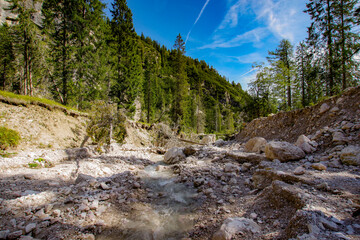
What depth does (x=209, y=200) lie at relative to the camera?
14.0ft

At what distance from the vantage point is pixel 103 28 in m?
19.0

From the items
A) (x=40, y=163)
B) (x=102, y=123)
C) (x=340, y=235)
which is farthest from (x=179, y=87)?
(x=340, y=235)

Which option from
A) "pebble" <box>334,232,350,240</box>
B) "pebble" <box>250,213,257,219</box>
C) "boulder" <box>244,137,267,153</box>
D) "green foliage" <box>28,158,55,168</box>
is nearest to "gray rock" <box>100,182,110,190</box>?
"green foliage" <box>28,158,55,168</box>

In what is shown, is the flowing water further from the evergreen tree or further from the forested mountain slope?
the evergreen tree

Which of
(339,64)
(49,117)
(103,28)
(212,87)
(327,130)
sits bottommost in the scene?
(327,130)

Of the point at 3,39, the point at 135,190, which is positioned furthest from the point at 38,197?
the point at 3,39

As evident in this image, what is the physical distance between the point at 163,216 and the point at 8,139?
32.2 ft

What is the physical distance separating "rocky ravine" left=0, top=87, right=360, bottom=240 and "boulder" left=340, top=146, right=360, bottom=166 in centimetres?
2

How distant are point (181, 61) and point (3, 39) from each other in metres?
31.8

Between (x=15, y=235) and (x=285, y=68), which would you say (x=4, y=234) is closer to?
(x=15, y=235)

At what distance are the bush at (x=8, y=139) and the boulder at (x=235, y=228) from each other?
36.0 ft

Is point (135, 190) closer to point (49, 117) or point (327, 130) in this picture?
point (327, 130)

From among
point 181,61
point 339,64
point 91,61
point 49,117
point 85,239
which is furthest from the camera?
point 181,61

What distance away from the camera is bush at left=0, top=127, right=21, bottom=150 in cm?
762
